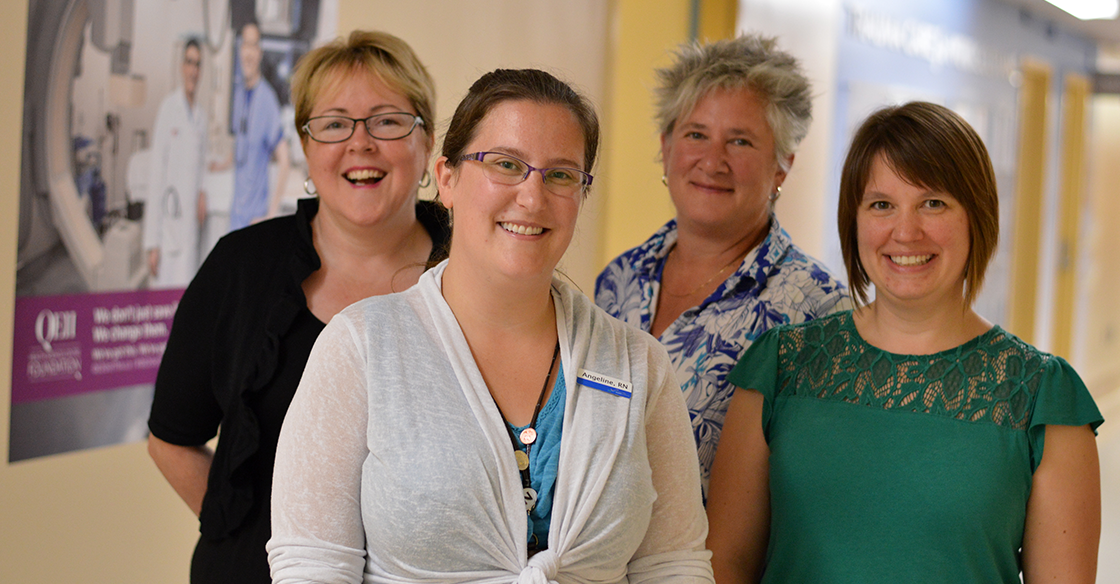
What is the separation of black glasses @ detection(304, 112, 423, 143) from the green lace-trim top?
1024 mm

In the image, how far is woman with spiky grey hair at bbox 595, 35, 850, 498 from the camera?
2326mm

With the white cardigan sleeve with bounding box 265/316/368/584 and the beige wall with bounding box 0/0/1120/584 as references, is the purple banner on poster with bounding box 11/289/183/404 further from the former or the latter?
the white cardigan sleeve with bounding box 265/316/368/584

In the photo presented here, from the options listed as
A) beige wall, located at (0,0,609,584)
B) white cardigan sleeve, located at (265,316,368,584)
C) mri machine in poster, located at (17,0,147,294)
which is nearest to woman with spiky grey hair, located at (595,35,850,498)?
beige wall, located at (0,0,609,584)

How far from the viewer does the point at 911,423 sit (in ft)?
6.21

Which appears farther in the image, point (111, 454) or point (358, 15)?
point (358, 15)

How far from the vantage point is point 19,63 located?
8.00ft

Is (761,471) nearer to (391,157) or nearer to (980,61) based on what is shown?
(391,157)

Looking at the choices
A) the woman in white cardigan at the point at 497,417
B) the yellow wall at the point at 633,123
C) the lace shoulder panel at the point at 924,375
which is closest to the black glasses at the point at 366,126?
the woman in white cardigan at the point at 497,417

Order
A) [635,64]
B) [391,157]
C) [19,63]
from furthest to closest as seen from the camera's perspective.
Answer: [635,64] < [19,63] < [391,157]

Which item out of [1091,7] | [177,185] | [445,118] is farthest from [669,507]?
[1091,7]

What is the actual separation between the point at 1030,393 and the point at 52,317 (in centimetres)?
248

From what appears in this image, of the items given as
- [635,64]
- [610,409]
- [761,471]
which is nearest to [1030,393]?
[761,471]

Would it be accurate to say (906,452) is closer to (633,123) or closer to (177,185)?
(177,185)

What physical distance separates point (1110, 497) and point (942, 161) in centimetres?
691
